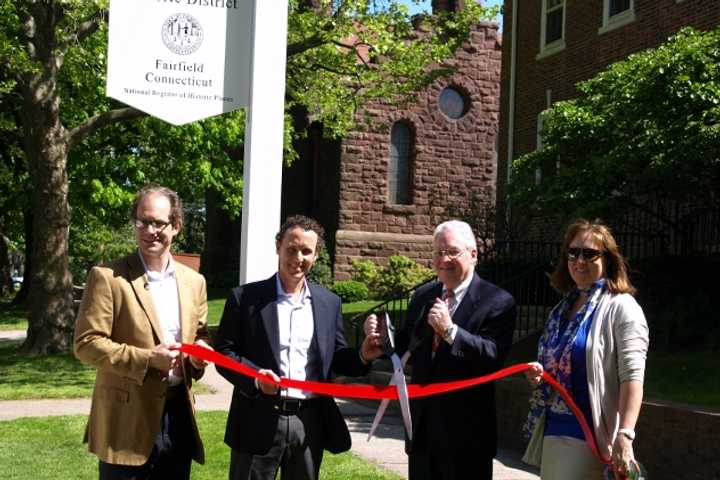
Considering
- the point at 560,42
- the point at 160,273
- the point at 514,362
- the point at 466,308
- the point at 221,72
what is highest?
the point at 560,42

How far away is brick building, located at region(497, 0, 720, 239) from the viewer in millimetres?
16922

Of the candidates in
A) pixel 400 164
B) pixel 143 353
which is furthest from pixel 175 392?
pixel 400 164

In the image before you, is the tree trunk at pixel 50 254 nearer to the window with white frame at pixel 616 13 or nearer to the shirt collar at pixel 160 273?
the window with white frame at pixel 616 13

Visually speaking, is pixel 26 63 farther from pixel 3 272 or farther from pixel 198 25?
pixel 3 272

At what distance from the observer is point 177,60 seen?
19.7 feet

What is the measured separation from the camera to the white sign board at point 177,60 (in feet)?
19.6

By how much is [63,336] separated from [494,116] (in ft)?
58.8

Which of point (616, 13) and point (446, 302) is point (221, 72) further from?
point (616, 13)

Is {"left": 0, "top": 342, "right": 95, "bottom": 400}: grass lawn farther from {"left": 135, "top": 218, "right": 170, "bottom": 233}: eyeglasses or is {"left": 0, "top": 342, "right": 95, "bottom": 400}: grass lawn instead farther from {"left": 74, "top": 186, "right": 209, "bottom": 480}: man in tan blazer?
{"left": 135, "top": 218, "right": 170, "bottom": 233}: eyeglasses

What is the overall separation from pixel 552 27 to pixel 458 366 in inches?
662

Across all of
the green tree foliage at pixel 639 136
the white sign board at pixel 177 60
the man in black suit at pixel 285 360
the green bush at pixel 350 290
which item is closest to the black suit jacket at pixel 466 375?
the man in black suit at pixel 285 360

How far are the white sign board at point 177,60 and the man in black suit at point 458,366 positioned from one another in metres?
1.83

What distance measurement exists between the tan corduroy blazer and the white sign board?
5.06 feet

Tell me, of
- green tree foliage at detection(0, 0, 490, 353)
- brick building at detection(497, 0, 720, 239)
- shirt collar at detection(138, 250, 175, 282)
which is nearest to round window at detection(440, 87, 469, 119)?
brick building at detection(497, 0, 720, 239)
